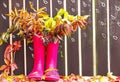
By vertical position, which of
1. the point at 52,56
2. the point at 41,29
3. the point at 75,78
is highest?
the point at 41,29

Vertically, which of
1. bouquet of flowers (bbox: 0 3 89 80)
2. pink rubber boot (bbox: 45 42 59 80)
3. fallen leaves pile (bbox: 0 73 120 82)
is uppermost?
bouquet of flowers (bbox: 0 3 89 80)

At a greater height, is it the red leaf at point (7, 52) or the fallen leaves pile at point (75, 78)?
the red leaf at point (7, 52)

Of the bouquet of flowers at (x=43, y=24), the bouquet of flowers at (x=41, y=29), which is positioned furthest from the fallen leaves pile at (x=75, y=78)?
the bouquet of flowers at (x=43, y=24)

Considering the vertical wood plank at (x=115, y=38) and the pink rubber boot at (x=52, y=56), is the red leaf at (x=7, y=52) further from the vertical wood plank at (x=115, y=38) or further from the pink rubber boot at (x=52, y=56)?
the vertical wood plank at (x=115, y=38)

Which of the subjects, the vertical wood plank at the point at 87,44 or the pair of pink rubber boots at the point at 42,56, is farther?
the vertical wood plank at the point at 87,44

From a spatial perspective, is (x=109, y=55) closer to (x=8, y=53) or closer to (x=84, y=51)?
(x=84, y=51)

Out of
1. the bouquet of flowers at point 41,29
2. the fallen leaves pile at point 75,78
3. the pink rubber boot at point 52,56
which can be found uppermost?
the bouquet of flowers at point 41,29

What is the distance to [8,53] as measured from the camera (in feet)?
4.72

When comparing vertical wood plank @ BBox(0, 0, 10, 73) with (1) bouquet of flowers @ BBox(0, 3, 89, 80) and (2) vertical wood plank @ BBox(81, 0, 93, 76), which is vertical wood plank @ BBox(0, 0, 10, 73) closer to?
(1) bouquet of flowers @ BBox(0, 3, 89, 80)

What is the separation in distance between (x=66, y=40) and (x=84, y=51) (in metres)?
0.10

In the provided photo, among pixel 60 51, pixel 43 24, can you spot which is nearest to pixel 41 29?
pixel 43 24

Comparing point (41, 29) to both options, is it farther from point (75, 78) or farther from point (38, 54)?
point (75, 78)

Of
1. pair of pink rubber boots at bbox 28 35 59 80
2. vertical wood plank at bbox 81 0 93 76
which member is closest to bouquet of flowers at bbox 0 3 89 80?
pair of pink rubber boots at bbox 28 35 59 80

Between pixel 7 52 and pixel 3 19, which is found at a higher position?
pixel 3 19
